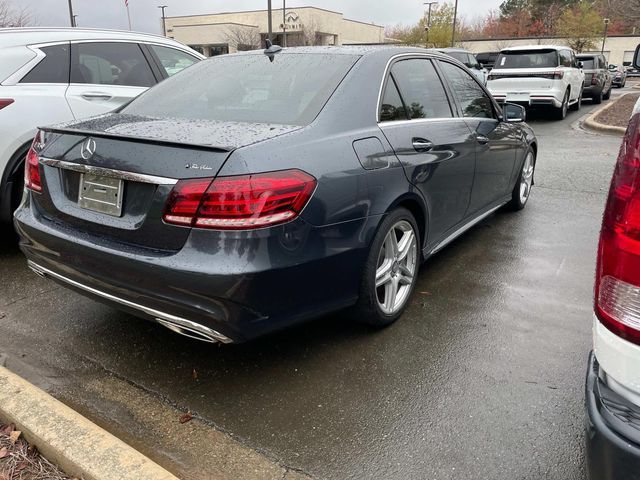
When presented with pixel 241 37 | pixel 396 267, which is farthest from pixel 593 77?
pixel 241 37

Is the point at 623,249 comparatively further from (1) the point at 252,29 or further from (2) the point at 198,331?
(1) the point at 252,29

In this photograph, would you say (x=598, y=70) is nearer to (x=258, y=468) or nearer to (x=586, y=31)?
(x=258, y=468)

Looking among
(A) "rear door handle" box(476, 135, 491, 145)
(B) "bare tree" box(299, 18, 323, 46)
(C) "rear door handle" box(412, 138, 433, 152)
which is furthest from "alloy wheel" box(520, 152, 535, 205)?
(B) "bare tree" box(299, 18, 323, 46)

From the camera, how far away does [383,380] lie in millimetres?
2752

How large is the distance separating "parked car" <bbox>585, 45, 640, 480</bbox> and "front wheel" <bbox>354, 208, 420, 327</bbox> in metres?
1.42

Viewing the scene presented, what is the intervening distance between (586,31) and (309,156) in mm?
55933

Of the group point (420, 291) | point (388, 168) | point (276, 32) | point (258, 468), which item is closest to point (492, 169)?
point (420, 291)

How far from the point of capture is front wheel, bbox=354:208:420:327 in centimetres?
289

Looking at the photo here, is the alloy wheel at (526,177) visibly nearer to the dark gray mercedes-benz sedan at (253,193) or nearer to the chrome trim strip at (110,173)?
the dark gray mercedes-benz sedan at (253,193)

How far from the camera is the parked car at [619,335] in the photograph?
4.57ft

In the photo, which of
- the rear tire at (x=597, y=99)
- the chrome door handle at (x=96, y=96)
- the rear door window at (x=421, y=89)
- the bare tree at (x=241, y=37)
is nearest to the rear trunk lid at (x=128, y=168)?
the rear door window at (x=421, y=89)

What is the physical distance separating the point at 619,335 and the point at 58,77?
15.1 ft

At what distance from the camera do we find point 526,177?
5.68 metres

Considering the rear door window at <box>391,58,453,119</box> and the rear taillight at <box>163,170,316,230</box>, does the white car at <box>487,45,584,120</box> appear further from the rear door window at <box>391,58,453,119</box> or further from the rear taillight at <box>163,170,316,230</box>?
the rear taillight at <box>163,170,316,230</box>
